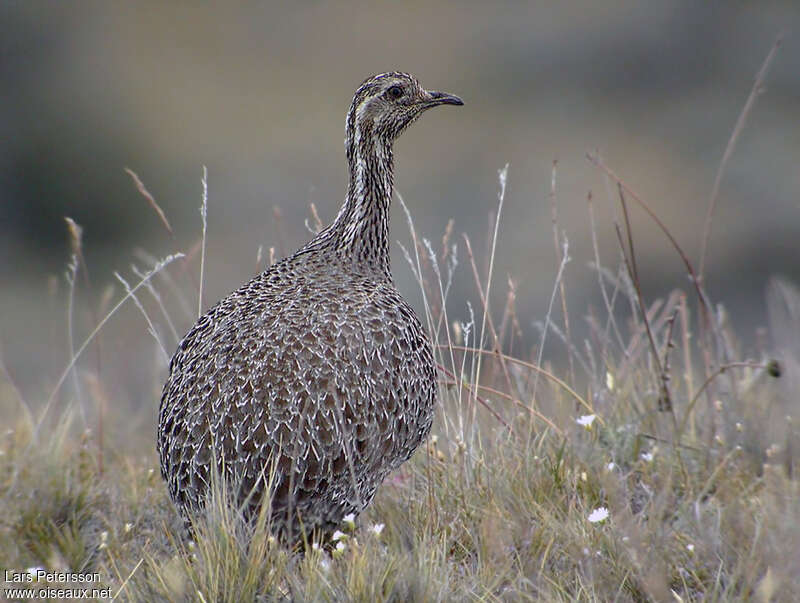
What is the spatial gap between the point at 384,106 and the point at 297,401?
1.83 metres

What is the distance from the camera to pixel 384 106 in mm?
5668

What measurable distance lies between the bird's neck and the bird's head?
0.03 meters

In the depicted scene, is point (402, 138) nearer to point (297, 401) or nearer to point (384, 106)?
point (384, 106)

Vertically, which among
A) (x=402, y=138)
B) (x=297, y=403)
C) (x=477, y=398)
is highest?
(x=297, y=403)

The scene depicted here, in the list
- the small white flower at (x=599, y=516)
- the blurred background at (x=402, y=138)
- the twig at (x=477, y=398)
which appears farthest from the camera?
the blurred background at (x=402, y=138)

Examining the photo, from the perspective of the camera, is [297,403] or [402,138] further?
[402,138]

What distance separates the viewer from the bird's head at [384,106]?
5.64 metres

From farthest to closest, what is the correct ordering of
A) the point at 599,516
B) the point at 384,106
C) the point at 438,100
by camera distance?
the point at 438,100
the point at 384,106
the point at 599,516

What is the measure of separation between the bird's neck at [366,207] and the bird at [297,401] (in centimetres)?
34

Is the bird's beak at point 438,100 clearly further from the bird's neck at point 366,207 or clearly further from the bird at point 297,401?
the bird at point 297,401

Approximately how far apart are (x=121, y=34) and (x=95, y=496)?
2274 cm

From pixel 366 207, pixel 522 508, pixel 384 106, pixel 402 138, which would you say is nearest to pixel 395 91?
pixel 384 106

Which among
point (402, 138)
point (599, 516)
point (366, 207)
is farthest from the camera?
point (402, 138)

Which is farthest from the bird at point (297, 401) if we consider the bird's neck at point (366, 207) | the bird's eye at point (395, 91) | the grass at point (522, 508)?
the bird's eye at point (395, 91)
